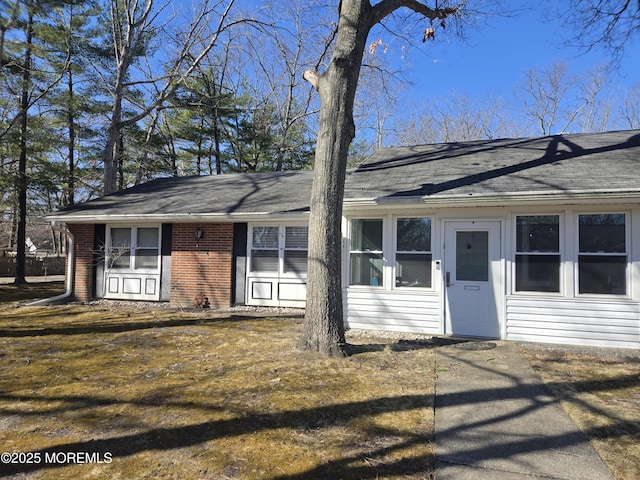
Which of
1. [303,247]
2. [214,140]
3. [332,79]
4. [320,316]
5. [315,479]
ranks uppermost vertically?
[214,140]

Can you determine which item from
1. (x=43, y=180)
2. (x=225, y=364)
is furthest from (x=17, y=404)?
(x=43, y=180)

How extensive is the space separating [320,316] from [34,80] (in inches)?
717

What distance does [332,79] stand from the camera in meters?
6.08

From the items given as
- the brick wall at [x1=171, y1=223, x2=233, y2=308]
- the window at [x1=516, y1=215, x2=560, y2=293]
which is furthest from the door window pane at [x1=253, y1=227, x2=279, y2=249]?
the window at [x1=516, y1=215, x2=560, y2=293]

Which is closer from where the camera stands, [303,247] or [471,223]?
[471,223]

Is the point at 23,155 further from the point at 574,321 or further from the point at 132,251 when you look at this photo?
the point at 574,321

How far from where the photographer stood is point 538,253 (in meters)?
7.02

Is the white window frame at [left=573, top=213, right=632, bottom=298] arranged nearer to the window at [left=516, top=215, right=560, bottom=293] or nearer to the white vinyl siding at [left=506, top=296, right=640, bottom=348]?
the white vinyl siding at [left=506, top=296, right=640, bottom=348]

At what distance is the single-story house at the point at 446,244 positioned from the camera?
6648mm

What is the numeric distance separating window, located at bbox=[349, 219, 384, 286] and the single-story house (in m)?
0.02

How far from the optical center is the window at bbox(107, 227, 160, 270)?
1086 cm

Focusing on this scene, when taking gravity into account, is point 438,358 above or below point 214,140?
below

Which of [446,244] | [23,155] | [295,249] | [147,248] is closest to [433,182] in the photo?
[446,244]

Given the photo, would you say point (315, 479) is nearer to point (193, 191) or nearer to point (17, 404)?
point (17, 404)
